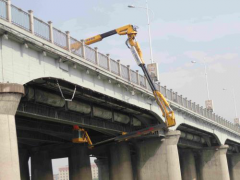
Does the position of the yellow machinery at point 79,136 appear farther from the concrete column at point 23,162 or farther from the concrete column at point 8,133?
the concrete column at point 8,133

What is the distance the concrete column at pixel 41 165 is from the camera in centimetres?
5053

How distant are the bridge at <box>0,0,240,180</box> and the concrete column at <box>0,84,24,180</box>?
4 cm

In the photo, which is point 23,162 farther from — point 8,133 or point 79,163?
point 8,133

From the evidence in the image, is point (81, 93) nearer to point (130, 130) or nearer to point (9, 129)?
point (9, 129)

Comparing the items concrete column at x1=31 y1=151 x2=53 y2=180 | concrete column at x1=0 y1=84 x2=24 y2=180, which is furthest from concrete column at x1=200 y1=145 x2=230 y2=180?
concrete column at x1=0 y1=84 x2=24 y2=180

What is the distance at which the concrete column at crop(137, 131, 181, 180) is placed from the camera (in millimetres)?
43344

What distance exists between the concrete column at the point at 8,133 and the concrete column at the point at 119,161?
27.2m

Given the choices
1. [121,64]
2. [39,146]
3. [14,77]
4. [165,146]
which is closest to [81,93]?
[121,64]

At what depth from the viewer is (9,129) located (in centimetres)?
2009

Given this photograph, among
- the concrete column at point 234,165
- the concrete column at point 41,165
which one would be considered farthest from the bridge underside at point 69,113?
the concrete column at point 234,165

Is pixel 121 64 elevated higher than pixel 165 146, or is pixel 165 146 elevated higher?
pixel 121 64

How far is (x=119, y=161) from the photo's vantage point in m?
47.2

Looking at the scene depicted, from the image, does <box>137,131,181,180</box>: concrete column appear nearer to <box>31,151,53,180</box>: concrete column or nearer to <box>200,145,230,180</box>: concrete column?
<box>31,151,53,180</box>: concrete column

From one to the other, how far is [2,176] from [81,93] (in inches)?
473
